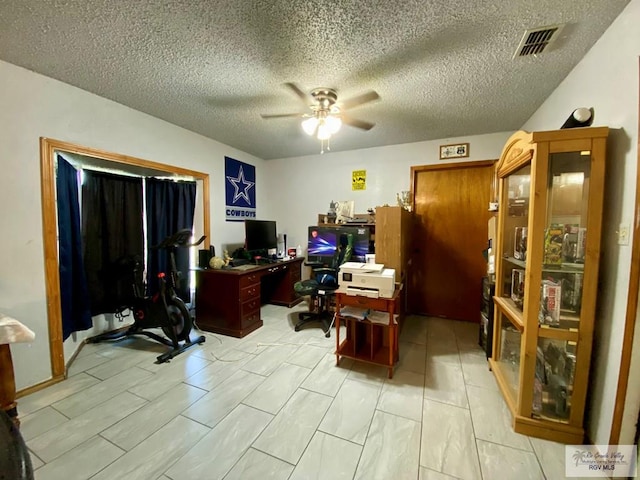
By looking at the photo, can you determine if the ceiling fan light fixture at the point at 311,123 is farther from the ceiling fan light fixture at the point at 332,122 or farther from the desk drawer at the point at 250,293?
the desk drawer at the point at 250,293

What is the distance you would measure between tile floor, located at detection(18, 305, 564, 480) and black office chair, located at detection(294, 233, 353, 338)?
68cm

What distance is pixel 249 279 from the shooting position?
310 centimetres

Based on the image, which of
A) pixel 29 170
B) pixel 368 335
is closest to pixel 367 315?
pixel 368 335

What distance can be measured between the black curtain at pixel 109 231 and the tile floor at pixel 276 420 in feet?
2.28

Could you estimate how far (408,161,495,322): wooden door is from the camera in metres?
3.44

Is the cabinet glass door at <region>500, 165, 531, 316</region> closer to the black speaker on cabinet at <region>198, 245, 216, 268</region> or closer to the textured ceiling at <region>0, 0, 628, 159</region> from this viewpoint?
the textured ceiling at <region>0, 0, 628, 159</region>

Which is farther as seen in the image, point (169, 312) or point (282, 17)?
point (169, 312)

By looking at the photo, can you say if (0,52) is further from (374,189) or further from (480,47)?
(374,189)

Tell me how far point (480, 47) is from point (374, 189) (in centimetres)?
231

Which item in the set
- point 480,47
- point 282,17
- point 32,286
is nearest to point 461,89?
point 480,47

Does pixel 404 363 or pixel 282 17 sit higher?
pixel 282 17

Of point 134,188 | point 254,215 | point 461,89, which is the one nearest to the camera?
point 461,89

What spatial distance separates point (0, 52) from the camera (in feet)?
5.74

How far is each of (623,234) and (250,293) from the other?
3.07 m
